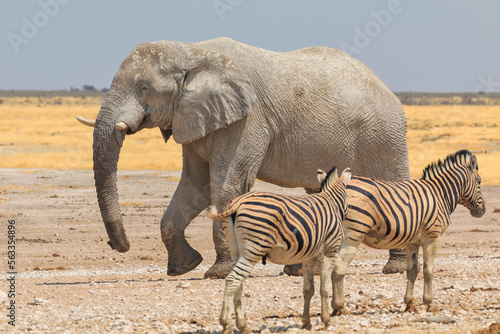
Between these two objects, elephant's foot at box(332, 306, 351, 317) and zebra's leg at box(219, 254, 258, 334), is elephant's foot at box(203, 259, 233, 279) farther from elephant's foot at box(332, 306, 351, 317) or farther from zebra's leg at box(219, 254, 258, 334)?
zebra's leg at box(219, 254, 258, 334)

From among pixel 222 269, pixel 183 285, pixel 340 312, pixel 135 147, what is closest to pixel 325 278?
pixel 340 312

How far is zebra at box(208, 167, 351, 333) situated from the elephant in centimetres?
325

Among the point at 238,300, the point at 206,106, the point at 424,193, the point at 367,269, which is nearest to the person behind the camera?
the point at 238,300

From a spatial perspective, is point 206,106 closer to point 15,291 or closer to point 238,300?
point 15,291

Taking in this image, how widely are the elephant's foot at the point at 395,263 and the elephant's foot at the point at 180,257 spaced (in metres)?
2.55

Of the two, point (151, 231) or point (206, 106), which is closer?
point (206, 106)

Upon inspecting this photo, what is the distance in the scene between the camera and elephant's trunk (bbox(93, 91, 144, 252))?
1040 centimetres

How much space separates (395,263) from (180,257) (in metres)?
2.88

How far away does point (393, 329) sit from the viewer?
25.6 ft

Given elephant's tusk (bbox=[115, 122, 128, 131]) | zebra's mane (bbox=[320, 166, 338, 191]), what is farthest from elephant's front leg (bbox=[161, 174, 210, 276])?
zebra's mane (bbox=[320, 166, 338, 191])

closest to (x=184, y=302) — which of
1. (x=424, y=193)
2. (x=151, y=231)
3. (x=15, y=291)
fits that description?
(x=15, y=291)

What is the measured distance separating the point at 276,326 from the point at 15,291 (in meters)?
3.56

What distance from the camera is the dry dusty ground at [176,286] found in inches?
320

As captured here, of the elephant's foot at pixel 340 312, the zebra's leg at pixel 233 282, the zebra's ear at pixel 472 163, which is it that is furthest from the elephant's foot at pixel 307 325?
the zebra's ear at pixel 472 163
